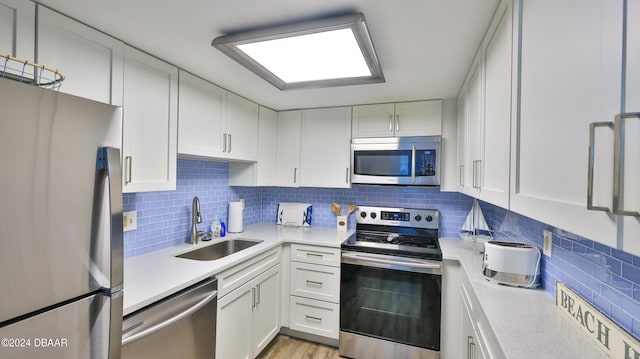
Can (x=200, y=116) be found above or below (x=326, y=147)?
above

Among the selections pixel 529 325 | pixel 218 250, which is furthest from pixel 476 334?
pixel 218 250

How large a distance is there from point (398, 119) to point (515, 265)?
1498mm

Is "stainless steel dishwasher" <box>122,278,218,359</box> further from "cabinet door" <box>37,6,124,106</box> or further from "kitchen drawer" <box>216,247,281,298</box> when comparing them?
"cabinet door" <box>37,6,124,106</box>

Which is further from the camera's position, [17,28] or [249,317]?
[249,317]

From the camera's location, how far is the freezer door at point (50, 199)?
686mm

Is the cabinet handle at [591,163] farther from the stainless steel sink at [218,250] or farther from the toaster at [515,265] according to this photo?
the stainless steel sink at [218,250]

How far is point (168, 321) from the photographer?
134 centimetres

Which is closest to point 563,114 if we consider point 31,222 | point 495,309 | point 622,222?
point 622,222

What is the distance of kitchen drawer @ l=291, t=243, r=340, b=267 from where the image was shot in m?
2.31

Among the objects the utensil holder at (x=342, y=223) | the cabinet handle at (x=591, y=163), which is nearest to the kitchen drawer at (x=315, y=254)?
the utensil holder at (x=342, y=223)

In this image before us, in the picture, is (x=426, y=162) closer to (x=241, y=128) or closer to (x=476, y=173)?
(x=476, y=173)

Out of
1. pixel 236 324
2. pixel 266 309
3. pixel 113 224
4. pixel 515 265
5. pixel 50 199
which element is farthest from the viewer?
pixel 266 309

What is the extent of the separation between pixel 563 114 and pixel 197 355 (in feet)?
6.32

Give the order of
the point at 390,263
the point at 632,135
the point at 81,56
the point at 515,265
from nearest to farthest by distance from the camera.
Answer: the point at 632,135 < the point at 81,56 < the point at 515,265 < the point at 390,263
